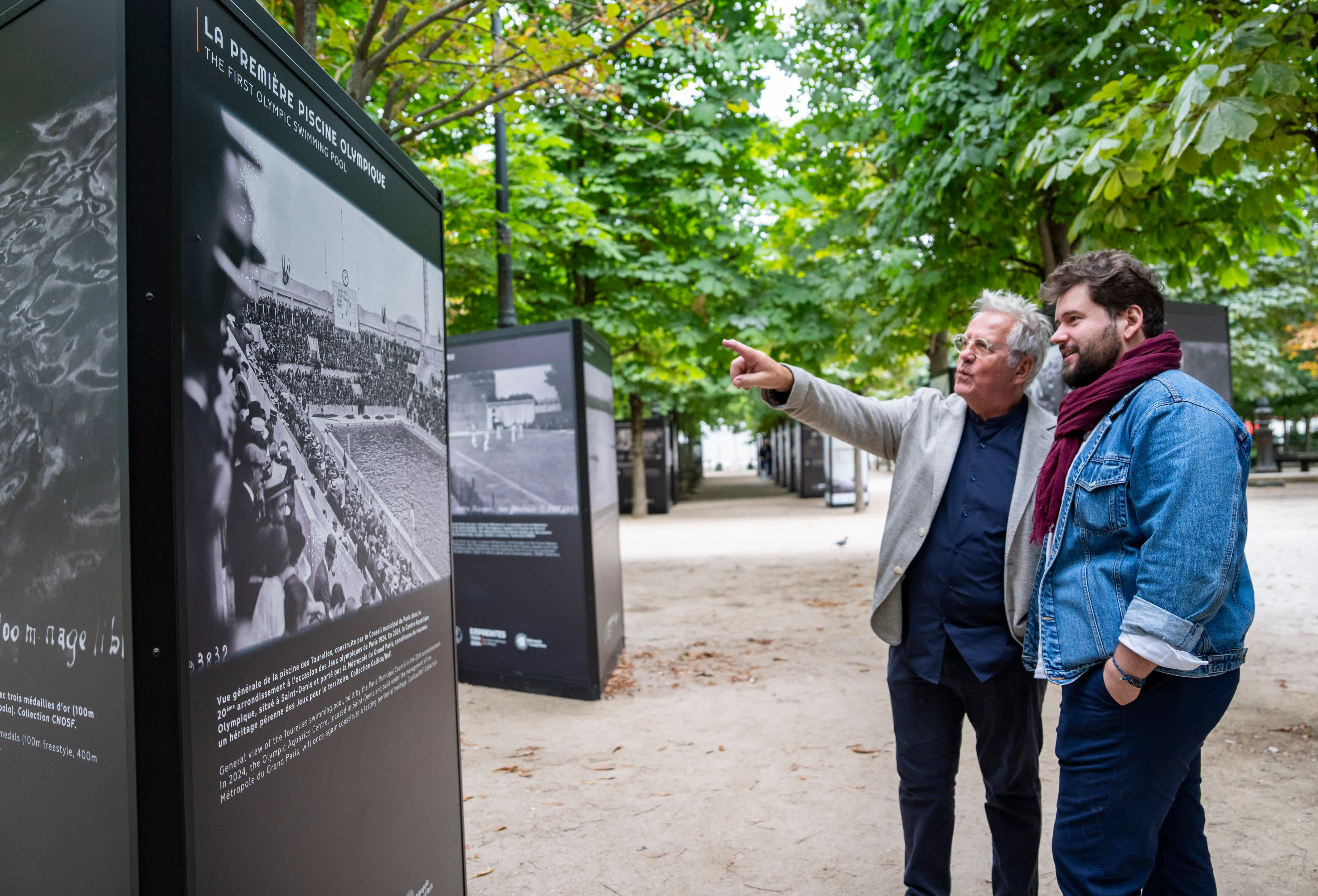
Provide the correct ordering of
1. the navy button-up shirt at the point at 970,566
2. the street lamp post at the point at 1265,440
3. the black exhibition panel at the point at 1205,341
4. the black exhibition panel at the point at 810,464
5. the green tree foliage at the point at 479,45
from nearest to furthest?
1. the navy button-up shirt at the point at 970,566
2. the green tree foliage at the point at 479,45
3. the black exhibition panel at the point at 1205,341
4. the black exhibition panel at the point at 810,464
5. the street lamp post at the point at 1265,440

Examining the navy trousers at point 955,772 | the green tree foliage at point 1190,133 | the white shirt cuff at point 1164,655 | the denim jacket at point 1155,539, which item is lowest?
the navy trousers at point 955,772

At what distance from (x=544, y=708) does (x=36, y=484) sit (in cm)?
472

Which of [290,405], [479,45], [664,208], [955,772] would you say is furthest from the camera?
[664,208]

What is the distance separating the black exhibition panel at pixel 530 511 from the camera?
6020mm

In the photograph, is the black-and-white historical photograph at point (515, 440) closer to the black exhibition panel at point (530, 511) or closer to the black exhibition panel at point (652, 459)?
the black exhibition panel at point (530, 511)

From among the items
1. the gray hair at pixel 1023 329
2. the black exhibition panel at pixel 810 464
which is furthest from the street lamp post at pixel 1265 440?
the gray hair at pixel 1023 329

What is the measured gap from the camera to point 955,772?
2.88 metres

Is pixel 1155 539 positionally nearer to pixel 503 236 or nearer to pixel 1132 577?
pixel 1132 577

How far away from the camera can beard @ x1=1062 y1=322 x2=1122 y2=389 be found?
2.32 metres

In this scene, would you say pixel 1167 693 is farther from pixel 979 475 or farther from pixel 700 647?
pixel 700 647

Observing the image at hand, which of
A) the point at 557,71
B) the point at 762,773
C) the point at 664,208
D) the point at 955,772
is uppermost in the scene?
the point at 664,208

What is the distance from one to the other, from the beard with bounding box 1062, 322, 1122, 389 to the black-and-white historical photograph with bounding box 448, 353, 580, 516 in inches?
156

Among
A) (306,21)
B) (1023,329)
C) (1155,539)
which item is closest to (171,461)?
(1155,539)

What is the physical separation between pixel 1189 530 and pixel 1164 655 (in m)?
0.29
